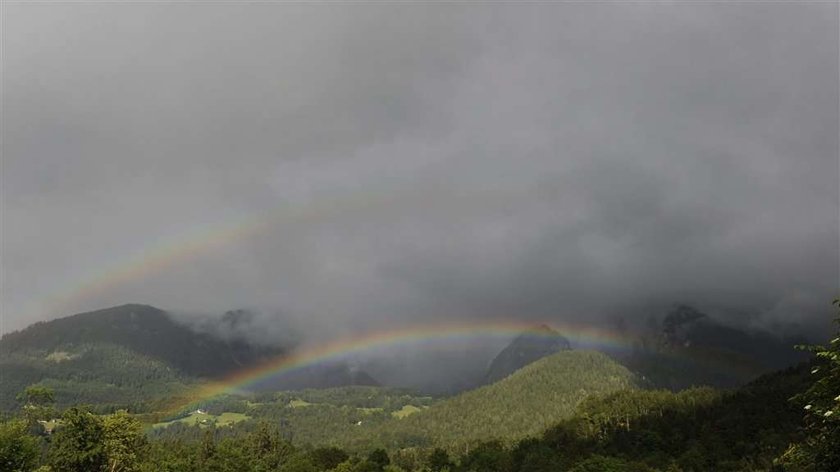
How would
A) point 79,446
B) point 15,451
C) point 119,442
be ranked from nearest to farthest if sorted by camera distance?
point 15,451 < point 79,446 < point 119,442

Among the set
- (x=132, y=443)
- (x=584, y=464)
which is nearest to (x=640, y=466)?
(x=584, y=464)

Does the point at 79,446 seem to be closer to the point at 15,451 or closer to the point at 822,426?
the point at 15,451

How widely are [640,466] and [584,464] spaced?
3779cm

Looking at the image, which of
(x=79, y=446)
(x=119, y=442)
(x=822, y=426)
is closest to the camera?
(x=822, y=426)

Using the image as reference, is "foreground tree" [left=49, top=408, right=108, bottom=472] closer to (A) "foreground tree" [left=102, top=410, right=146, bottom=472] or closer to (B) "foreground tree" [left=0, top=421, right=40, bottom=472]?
(A) "foreground tree" [left=102, top=410, right=146, bottom=472]

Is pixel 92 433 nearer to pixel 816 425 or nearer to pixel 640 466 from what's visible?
pixel 816 425

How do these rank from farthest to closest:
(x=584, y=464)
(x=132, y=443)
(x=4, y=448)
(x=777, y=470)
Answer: (x=777, y=470), (x=584, y=464), (x=132, y=443), (x=4, y=448)

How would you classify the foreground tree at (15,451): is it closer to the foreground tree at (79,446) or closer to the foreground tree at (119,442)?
the foreground tree at (79,446)

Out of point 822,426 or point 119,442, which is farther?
point 119,442

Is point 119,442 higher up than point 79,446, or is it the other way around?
point 79,446

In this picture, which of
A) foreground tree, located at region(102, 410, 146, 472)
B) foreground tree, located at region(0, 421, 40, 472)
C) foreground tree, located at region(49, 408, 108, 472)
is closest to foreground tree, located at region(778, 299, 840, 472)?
foreground tree, located at region(0, 421, 40, 472)

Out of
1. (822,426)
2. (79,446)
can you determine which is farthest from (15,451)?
(822,426)

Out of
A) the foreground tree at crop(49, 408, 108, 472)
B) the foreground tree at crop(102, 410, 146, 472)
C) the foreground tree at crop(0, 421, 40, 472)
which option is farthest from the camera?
the foreground tree at crop(102, 410, 146, 472)

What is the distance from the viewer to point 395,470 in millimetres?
172000
